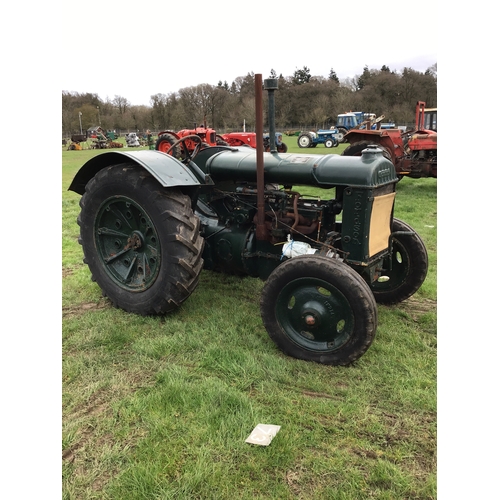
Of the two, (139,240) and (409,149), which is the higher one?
(409,149)

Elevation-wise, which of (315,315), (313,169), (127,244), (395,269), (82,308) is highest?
(313,169)

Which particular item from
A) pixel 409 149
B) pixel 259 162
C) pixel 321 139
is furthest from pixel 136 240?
pixel 321 139

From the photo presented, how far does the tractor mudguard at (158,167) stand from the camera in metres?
3.49

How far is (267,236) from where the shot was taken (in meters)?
3.81

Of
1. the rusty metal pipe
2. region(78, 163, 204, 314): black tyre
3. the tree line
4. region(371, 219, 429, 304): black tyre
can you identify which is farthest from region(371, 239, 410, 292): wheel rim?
the tree line

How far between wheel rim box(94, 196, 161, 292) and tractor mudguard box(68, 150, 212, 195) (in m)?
0.35

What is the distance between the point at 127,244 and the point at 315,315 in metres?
1.82

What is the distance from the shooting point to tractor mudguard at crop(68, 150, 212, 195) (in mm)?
3488

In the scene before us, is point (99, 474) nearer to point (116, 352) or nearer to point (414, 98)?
point (116, 352)

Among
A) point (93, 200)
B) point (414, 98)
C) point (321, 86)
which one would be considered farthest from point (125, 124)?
point (93, 200)

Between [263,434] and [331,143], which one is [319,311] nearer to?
[263,434]

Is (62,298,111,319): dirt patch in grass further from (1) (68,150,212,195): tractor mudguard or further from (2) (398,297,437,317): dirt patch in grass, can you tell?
(2) (398,297,437,317): dirt patch in grass

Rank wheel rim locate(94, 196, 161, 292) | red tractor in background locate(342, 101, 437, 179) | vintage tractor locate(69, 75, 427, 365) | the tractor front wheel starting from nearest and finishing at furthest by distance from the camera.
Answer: vintage tractor locate(69, 75, 427, 365) → wheel rim locate(94, 196, 161, 292) → red tractor in background locate(342, 101, 437, 179) → the tractor front wheel

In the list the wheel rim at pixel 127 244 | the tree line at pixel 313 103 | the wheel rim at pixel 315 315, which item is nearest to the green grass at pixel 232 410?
the wheel rim at pixel 315 315
